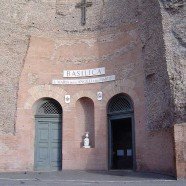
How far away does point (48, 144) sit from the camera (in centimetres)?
1569

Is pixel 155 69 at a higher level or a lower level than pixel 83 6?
lower

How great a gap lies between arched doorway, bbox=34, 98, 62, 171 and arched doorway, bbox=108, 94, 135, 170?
233 cm

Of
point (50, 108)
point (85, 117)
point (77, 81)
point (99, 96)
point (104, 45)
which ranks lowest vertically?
point (85, 117)

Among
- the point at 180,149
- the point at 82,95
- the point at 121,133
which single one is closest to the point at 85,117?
the point at 82,95

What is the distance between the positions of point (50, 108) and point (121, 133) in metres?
3.60

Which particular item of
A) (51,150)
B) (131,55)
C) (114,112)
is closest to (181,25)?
(131,55)

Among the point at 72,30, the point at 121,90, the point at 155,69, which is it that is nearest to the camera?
the point at 155,69

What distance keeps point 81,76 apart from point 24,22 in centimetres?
363

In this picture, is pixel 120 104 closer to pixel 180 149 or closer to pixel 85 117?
pixel 85 117

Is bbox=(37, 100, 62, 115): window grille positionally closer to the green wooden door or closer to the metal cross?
the green wooden door

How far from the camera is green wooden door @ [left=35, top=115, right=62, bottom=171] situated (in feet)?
50.6

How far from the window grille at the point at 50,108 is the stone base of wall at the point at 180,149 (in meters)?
6.45

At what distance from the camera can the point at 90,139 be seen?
15.8 m

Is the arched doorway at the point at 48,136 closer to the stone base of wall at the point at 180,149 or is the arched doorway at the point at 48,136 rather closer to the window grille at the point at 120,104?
the window grille at the point at 120,104
